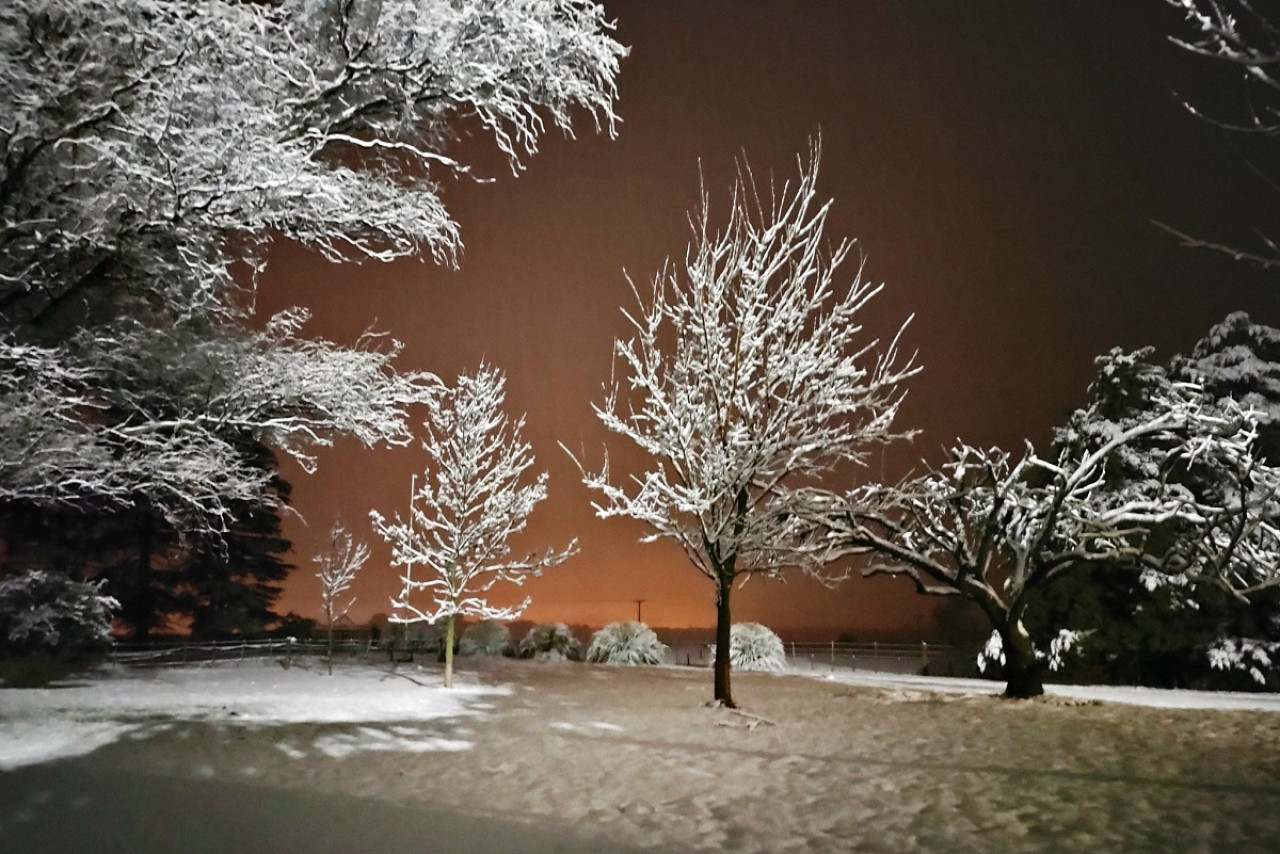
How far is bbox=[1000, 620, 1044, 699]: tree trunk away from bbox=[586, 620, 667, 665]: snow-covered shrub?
44.3ft

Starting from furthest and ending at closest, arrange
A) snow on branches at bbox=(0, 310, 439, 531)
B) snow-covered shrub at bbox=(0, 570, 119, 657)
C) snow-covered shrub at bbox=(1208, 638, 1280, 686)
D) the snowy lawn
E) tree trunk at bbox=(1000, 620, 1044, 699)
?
snow-covered shrub at bbox=(1208, 638, 1280, 686)
snow-covered shrub at bbox=(0, 570, 119, 657)
tree trunk at bbox=(1000, 620, 1044, 699)
the snowy lawn
snow on branches at bbox=(0, 310, 439, 531)

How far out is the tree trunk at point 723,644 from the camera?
13.0 metres

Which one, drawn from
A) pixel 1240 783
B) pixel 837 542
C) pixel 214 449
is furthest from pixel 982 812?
pixel 837 542

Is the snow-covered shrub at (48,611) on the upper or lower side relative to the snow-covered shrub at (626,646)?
upper

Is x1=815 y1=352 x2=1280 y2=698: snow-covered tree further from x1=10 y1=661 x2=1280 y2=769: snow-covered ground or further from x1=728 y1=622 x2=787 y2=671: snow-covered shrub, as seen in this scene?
x1=728 y1=622 x2=787 y2=671: snow-covered shrub

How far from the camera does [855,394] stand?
1421 cm

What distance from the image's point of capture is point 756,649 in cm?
2467

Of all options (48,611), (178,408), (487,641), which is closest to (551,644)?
(487,641)

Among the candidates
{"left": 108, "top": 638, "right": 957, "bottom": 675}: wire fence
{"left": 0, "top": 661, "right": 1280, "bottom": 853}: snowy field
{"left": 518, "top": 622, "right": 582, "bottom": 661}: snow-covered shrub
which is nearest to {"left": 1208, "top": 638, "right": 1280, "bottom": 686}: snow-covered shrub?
{"left": 0, "top": 661, "right": 1280, "bottom": 853}: snowy field

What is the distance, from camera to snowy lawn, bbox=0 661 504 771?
918cm

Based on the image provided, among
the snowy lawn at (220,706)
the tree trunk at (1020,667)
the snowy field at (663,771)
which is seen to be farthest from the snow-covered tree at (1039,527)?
the snowy lawn at (220,706)

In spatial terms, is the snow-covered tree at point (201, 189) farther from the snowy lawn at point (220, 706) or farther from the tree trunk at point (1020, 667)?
the tree trunk at point (1020, 667)

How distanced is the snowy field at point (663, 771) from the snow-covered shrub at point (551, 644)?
14243 mm

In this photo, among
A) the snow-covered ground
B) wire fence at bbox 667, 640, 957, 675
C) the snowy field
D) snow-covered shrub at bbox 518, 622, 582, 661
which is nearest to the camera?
the snowy field
